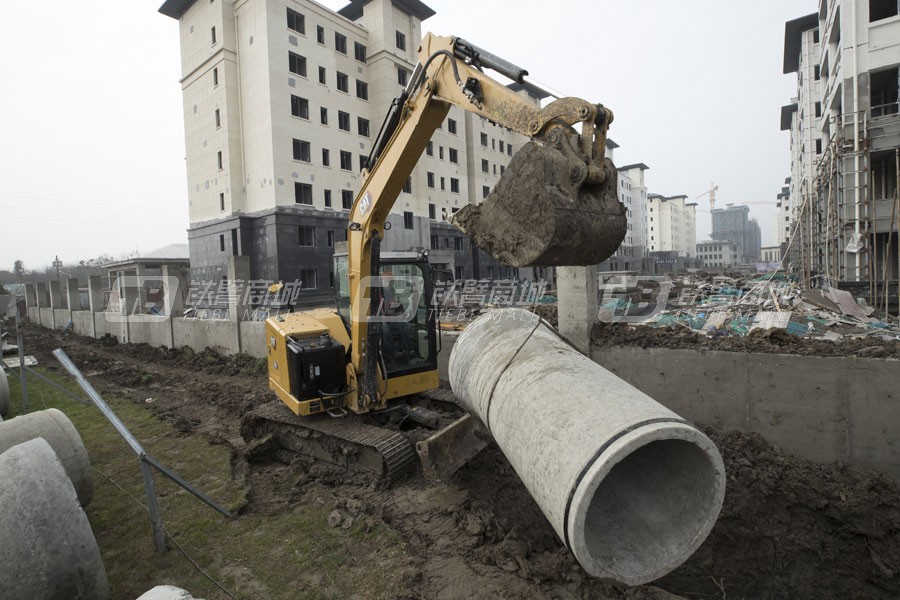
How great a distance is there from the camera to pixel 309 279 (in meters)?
27.5

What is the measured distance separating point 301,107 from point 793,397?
91.9 feet

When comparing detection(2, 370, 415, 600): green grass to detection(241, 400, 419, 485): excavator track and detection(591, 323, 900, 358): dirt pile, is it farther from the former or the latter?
detection(591, 323, 900, 358): dirt pile

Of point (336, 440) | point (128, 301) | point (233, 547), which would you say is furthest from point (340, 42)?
point (233, 547)

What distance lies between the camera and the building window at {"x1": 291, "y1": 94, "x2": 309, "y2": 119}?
2725 cm

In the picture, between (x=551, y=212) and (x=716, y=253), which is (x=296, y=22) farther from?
(x=716, y=253)

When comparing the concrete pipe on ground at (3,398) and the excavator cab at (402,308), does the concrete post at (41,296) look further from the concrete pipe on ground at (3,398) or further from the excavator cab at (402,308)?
the excavator cab at (402,308)

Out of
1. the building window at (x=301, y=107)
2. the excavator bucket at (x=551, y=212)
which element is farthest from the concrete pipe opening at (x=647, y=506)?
the building window at (x=301, y=107)

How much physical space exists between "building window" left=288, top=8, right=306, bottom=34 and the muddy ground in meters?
27.9

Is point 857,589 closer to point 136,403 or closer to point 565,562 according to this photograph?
point 565,562

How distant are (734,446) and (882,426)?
1468 millimetres

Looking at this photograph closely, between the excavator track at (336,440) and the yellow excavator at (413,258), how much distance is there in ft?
0.06

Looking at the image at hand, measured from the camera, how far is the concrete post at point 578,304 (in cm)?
703

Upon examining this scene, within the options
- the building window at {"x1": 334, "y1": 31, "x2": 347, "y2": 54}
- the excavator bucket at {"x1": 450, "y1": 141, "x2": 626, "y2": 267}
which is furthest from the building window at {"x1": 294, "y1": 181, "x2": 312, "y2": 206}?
the excavator bucket at {"x1": 450, "y1": 141, "x2": 626, "y2": 267}

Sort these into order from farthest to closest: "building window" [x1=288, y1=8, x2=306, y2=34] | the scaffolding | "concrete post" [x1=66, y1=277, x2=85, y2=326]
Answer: "building window" [x1=288, y1=8, x2=306, y2=34] < "concrete post" [x1=66, y1=277, x2=85, y2=326] < the scaffolding
